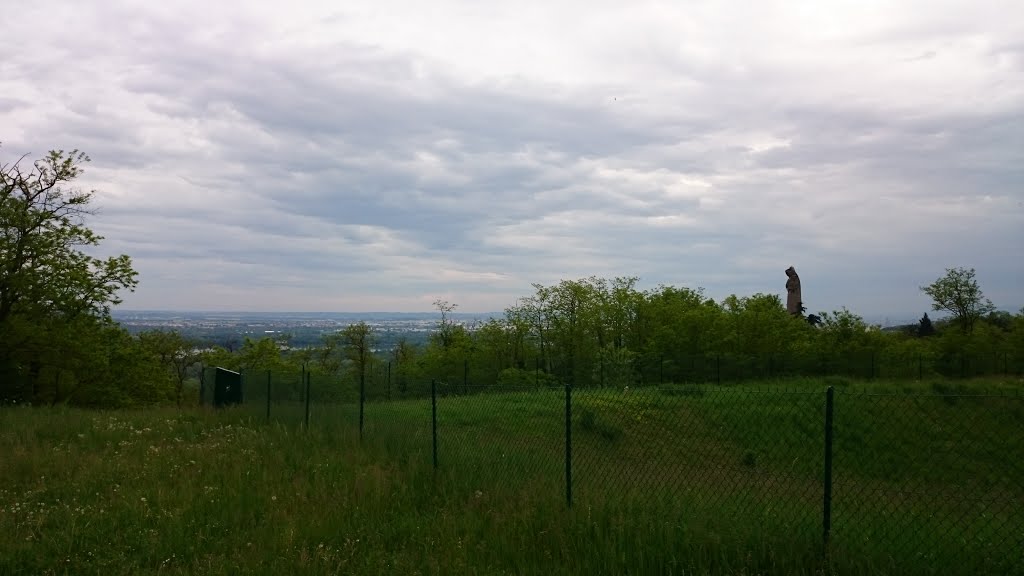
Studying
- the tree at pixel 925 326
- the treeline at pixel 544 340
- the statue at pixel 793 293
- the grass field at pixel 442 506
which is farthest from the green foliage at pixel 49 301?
the tree at pixel 925 326

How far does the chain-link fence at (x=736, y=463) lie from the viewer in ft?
19.2

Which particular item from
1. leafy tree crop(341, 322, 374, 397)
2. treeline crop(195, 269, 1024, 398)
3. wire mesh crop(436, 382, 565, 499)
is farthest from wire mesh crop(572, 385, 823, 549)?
leafy tree crop(341, 322, 374, 397)

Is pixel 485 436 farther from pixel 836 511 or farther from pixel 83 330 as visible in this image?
pixel 83 330

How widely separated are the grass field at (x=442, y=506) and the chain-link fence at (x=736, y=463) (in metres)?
0.04

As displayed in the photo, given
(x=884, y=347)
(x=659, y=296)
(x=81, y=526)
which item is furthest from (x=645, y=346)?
(x=81, y=526)

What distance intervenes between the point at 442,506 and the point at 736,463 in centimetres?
731

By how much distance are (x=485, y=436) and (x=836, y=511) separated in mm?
6212

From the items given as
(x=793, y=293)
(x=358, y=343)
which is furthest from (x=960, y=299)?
(x=358, y=343)

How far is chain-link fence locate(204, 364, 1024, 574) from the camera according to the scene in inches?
230

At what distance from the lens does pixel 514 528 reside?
696 cm

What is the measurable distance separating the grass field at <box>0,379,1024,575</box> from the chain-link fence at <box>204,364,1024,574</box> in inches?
1.7

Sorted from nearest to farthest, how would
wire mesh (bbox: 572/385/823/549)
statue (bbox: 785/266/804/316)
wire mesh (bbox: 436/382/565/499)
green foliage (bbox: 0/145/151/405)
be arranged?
wire mesh (bbox: 436/382/565/499), wire mesh (bbox: 572/385/823/549), green foliage (bbox: 0/145/151/405), statue (bbox: 785/266/804/316)

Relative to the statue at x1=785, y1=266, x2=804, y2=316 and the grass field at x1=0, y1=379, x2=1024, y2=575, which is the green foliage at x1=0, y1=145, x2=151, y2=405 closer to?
the grass field at x1=0, y1=379, x2=1024, y2=575

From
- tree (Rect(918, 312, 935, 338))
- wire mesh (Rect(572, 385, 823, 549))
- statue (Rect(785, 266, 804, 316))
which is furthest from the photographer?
tree (Rect(918, 312, 935, 338))
